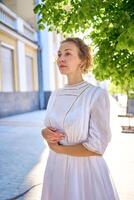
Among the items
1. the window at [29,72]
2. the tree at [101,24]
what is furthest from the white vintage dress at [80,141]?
the window at [29,72]

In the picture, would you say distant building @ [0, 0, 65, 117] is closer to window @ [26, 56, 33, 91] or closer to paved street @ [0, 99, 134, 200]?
window @ [26, 56, 33, 91]

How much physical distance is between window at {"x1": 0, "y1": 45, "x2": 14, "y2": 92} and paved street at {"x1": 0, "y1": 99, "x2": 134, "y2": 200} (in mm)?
8451

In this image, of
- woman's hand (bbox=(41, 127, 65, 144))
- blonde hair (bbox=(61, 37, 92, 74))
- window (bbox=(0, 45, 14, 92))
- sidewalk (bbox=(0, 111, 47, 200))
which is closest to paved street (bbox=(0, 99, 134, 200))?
sidewalk (bbox=(0, 111, 47, 200))

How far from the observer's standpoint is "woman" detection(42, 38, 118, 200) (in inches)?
80.9

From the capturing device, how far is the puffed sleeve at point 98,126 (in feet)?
6.68

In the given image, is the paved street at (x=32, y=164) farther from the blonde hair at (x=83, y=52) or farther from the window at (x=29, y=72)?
the window at (x=29, y=72)

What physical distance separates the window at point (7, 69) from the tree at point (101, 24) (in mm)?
15408

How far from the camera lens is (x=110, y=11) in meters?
3.47

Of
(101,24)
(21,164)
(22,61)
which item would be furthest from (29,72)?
(101,24)

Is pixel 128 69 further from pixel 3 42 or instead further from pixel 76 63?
pixel 3 42

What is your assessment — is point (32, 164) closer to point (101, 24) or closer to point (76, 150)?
point (101, 24)

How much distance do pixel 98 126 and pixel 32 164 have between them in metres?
5.20

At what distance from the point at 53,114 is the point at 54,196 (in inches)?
20.0

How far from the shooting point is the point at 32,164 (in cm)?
705
